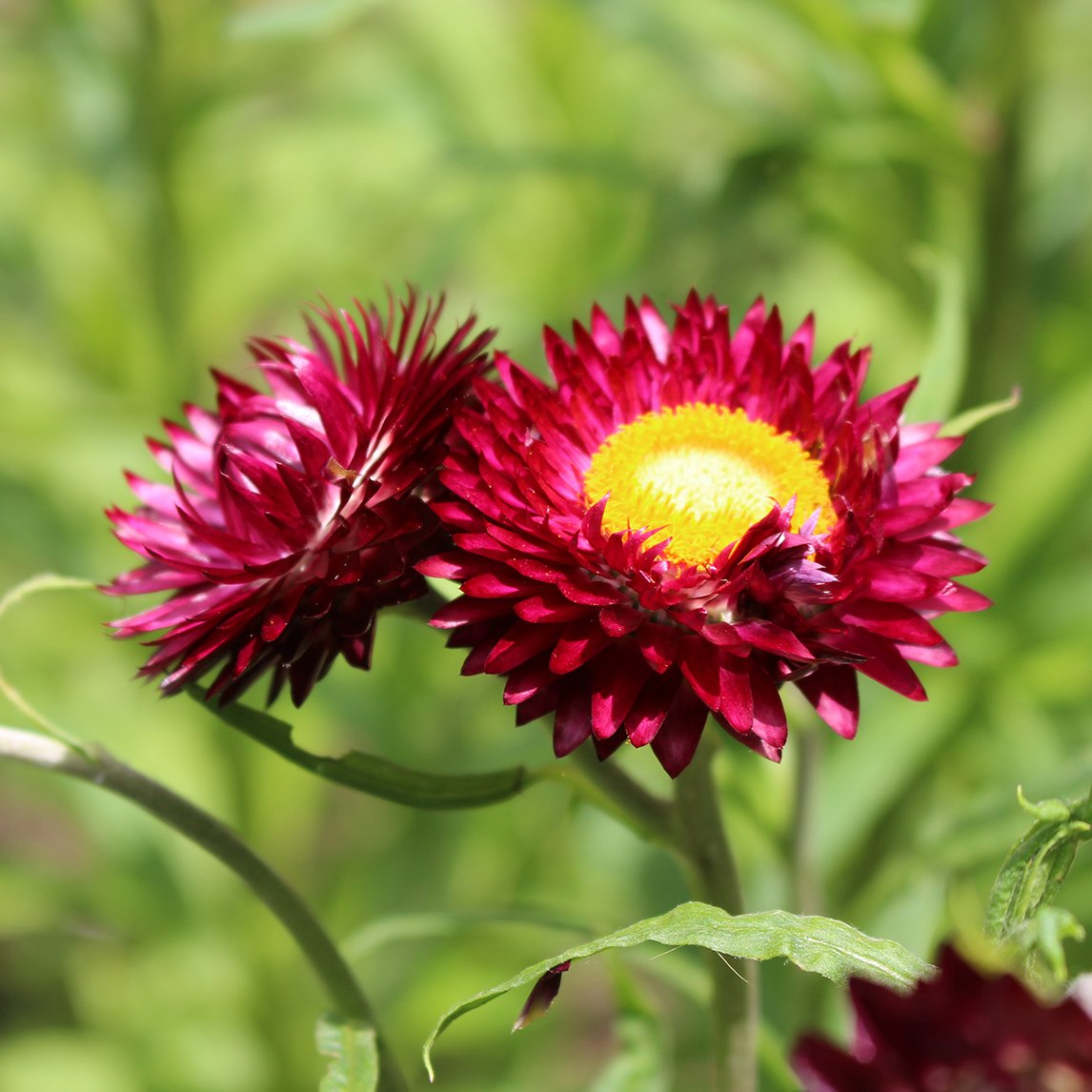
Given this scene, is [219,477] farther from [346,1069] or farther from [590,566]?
[346,1069]

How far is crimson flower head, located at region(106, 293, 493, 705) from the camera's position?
77cm

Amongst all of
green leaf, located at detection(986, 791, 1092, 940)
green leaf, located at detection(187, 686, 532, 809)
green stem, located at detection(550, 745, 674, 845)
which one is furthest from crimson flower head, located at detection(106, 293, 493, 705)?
green leaf, located at detection(986, 791, 1092, 940)

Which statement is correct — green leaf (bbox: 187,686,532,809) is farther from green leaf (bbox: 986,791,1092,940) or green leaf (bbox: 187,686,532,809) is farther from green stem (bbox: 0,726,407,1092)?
green leaf (bbox: 986,791,1092,940)

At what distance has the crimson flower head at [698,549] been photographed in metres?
0.73

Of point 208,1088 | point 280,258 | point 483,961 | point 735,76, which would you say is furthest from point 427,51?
point 208,1088

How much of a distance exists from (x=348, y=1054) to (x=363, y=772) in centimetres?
15

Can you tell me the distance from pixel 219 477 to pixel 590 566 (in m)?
0.24

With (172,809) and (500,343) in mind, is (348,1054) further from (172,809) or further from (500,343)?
(500,343)

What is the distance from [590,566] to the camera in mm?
759

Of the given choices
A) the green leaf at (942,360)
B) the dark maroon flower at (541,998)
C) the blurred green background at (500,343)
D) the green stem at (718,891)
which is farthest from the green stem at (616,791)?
the green leaf at (942,360)

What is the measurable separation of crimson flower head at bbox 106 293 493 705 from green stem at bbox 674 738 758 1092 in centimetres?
20

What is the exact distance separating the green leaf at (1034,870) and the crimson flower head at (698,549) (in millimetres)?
95

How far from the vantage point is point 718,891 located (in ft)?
2.73

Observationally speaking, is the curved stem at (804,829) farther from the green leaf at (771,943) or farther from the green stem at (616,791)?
the green leaf at (771,943)
